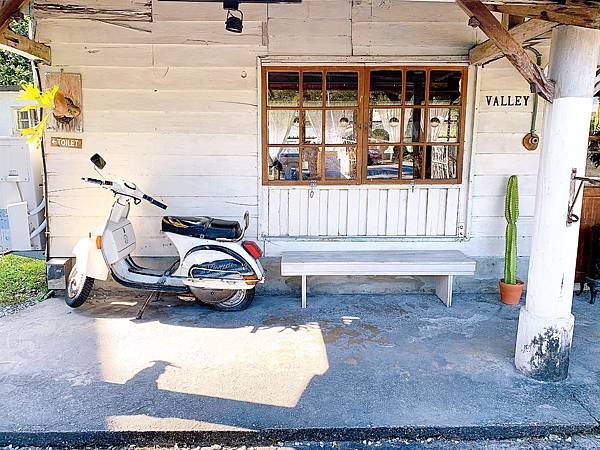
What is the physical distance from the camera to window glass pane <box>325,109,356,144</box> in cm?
462

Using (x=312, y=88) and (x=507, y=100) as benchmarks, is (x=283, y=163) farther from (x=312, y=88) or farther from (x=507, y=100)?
(x=507, y=100)

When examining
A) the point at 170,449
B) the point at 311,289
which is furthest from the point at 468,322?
the point at 170,449

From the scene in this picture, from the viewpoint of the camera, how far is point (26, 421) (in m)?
2.62

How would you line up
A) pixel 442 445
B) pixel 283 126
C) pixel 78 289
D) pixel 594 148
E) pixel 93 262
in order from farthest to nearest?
pixel 594 148 → pixel 283 126 → pixel 78 289 → pixel 93 262 → pixel 442 445

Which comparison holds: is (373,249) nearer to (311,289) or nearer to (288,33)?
(311,289)

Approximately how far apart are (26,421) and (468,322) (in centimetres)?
318

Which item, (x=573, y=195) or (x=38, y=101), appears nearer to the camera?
(x=573, y=195)

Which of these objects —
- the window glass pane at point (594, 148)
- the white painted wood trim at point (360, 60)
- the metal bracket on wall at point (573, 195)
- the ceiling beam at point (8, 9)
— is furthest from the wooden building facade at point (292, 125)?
the metal bracket on wall at point (573, 195)

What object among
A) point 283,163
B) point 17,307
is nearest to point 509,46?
point 283,163

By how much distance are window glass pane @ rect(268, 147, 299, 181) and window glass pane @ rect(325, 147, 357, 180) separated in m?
0.30

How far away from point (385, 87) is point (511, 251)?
6.08 ft

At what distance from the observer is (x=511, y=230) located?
4520 millimetres

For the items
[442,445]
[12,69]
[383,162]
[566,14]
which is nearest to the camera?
[442,445]

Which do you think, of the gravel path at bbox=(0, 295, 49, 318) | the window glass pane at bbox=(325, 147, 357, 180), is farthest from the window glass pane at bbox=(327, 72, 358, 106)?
the gravel path at bbox=(0, 295, 49, 318)
